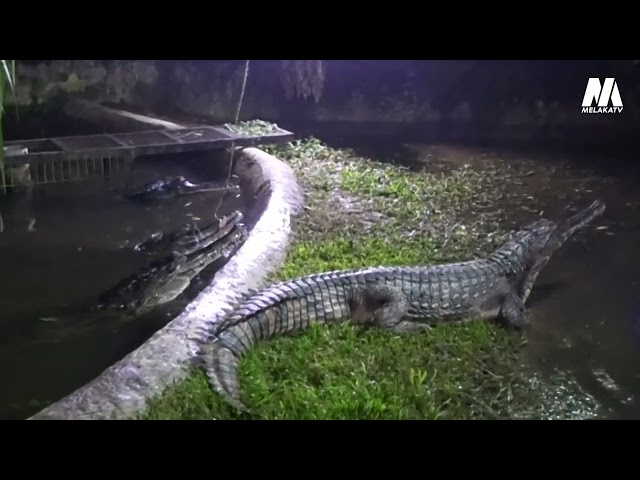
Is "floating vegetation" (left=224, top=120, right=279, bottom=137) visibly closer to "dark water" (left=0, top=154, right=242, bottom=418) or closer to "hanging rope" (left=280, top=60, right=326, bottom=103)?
"dark water" (left=0, top=154, right=242, bottom=418)

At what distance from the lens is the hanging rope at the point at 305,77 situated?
8.42 meters

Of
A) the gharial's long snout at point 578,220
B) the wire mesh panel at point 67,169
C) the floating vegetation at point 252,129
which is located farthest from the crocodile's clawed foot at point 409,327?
the floating vegetation at point 252,129

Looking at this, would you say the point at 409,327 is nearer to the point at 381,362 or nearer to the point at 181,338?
the point at 381,362

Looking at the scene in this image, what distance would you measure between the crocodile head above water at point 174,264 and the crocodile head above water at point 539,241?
1.66 meters

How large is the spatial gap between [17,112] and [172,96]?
1.98 m

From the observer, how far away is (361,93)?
8.62m

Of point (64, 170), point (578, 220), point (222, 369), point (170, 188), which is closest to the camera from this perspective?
point (222, 369)

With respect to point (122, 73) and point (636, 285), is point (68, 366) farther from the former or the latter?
point (122, 73)

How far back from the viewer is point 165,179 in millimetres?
5348

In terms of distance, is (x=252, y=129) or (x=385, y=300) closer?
(x=385, y=300)

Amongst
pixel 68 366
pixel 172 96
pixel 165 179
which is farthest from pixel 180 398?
pixel 172 96

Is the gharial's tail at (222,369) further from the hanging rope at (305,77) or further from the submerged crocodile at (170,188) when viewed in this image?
the hanging rope at (305,77)

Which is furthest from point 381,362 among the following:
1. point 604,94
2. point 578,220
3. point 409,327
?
point 604,94

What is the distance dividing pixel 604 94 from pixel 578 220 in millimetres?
1123
